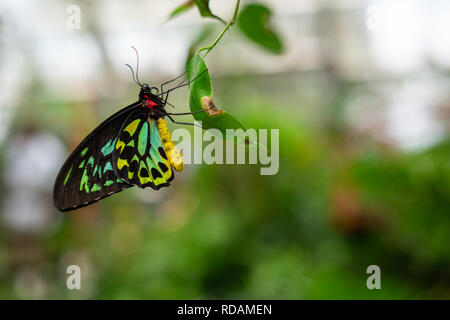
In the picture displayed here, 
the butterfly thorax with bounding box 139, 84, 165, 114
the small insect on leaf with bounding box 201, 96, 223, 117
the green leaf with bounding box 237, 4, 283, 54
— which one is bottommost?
the small insect on leaf with bounding box 201, 96, 223, 117

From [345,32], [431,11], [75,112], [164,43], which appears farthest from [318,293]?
[345,32]

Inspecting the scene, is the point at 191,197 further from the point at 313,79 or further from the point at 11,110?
the point at 313,79

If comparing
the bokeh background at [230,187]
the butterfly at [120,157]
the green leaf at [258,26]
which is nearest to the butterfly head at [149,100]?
the butterfly at [120,157]

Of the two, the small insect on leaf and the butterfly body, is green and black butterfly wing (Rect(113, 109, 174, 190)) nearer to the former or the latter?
the butterfly body

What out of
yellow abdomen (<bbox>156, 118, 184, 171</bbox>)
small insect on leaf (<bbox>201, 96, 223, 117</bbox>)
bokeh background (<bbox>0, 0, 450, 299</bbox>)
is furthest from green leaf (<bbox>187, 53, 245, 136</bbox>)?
bokeh background (<bbox>0, 0, 450, 299</bbox>)

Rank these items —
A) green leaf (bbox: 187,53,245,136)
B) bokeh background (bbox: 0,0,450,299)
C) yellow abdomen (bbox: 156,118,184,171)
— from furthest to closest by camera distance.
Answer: bokeh background (bbox: 0,0,450,299), yellow abdomen (bbox: 156,118,184,171), green leaf (bbox: 187,53,245,136)

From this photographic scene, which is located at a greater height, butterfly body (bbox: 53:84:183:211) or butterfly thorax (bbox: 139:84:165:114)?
butterfly thorax (bbox: 139:84:165:114)

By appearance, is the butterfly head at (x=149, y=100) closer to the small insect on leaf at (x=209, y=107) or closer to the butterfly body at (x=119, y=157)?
the butterfly body at (x=119, y=157)
